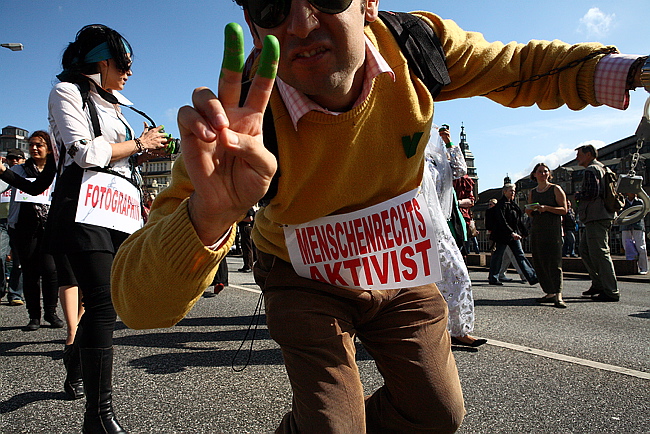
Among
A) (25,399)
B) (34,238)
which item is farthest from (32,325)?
(25,399)

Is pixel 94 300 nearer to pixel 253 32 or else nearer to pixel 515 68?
pixel 253 32

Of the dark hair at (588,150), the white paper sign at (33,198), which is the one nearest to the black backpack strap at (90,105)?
the white paper sign at (33,198)

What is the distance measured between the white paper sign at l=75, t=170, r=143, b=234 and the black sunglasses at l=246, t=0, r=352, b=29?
1477mm

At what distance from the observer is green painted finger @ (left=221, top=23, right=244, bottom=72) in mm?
905

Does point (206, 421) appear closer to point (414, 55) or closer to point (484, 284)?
point (414, 55)

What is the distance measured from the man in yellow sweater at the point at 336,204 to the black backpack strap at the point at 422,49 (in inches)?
1.5

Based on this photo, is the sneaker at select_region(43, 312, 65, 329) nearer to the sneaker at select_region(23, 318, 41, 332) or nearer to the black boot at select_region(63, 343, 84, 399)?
the sneaker at select_region(23, 318, 41, 332)

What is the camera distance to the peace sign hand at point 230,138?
939mm

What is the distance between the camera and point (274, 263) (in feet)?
5.73

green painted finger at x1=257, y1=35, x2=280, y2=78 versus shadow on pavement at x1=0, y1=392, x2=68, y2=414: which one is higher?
green painted finger at x1=257, y1=35, x2=280, y2=78

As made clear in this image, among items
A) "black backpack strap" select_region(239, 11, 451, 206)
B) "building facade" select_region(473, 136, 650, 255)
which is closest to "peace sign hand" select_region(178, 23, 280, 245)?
"black backpack strap" select_region(239, 11, 451, 206)

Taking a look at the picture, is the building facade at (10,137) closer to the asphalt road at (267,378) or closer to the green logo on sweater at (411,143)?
the asphalt road at (267,378)

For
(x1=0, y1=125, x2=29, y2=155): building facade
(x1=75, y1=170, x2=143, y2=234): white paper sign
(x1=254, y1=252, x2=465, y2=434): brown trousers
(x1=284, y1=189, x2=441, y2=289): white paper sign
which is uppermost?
(x1=0, y1=125, x2=29, y2=155): building facade

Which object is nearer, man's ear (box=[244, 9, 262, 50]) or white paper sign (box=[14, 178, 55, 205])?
man's ear (box=[244, 9, 262, 50])
